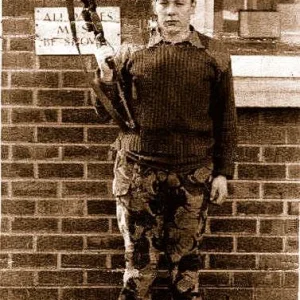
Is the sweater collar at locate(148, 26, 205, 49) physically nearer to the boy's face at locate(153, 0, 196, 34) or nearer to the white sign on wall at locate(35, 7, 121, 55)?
the boy's face at locate(153, 0, 196, 34)

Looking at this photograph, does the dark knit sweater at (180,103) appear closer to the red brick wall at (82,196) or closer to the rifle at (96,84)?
the rifle at (96,84)

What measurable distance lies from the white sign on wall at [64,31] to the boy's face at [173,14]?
2.11 ft

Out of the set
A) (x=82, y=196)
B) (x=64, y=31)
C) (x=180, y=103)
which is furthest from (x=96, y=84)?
(x=82, y=196)

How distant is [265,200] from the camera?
13.1 feet

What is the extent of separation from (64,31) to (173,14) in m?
0.89

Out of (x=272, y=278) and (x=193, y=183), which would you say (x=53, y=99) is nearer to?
(x=193, y=183)

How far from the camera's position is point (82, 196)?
3.99 meters

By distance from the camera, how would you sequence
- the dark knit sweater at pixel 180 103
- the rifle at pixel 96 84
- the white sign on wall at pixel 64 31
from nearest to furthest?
the dark knit sweater at pixel 180 103, the rifle at pixel 96 84, the white sign on wall at pixel 64 31

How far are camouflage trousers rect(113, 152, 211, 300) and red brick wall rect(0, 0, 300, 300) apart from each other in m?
0.59

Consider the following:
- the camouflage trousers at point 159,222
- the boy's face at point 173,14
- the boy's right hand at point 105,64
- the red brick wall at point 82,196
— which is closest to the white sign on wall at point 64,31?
the red brick wall at point 82,196

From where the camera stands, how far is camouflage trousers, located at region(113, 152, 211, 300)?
330cm

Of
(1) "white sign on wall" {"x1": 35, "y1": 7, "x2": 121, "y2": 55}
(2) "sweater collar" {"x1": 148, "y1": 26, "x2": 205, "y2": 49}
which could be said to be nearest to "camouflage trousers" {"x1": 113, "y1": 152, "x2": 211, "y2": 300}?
(2) "sweater collar" {"x1": 148, "y1": 26, "x2": 205, "y2": 49}

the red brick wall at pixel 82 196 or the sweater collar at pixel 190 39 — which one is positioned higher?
the sweater collar at pixel 190 39

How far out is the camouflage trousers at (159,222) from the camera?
130 inches
